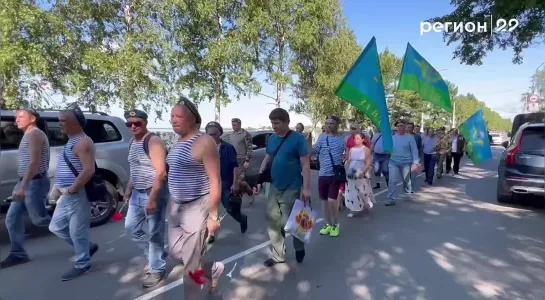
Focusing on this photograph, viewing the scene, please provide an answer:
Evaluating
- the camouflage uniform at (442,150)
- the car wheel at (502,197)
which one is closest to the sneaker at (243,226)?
the car wheel at (502,197)

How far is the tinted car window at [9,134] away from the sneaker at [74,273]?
8.83 ft

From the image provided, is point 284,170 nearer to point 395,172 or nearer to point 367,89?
point 367,89

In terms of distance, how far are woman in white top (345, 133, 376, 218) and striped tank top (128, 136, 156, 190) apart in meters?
3.86

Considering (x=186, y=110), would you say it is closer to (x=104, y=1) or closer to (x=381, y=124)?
(x=381, y=124)

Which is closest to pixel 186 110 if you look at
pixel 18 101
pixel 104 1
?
pixel 18 101

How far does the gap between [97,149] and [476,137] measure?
33.1ft

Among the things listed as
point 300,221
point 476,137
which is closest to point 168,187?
point 300,221

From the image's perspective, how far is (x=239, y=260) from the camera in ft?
15.9

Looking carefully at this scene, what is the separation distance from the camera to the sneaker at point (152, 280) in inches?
157

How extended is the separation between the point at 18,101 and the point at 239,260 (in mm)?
10344

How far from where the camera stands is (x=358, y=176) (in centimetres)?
699

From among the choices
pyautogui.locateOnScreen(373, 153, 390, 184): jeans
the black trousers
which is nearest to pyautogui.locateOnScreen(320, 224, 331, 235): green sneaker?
pyautogui.locateOnScreen(373, 153, 390, 184): jeans

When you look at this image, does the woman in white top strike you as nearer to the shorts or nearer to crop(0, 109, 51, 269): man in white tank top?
the shorts

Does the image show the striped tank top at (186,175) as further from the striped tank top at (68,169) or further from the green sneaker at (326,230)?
the green sneaker at (326,230)
